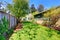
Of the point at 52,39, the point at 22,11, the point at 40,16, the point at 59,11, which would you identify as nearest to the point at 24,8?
the point at 22,11

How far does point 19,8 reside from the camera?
35219 millimetres

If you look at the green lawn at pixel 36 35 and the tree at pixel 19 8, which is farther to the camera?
the tree at pixel 19 8

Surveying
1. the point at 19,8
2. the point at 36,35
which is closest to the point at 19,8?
the point at 19,8

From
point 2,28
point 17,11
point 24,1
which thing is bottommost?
point 2,28

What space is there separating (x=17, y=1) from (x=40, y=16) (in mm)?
5975

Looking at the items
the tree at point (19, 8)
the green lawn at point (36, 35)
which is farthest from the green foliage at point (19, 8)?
the green lawn at point (36, 35)

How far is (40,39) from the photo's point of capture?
9281 mm

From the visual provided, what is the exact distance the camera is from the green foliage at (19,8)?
1379 inches

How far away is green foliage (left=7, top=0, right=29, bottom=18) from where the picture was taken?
35031 mm

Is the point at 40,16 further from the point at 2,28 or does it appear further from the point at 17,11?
the point at 2,28

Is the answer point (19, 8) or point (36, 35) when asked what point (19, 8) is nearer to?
point (19, 8)

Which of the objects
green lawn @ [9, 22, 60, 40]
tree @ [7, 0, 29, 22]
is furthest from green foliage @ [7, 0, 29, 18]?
green lawn @ [9, 22, 60, 40]

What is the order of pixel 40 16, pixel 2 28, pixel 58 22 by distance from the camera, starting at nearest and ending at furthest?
1. pixel 2 28
2. pixel 58 22
3. pixel 40 16

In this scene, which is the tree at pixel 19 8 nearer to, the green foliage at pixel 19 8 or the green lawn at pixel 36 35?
the green foliage at pixel 19 8
